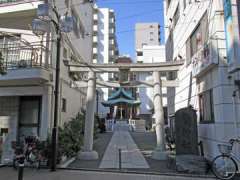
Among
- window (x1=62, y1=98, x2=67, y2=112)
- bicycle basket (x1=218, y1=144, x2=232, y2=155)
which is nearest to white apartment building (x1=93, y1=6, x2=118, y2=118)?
window (x1=62, y1=98, x2=67, y2=112)

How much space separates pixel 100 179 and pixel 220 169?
3.84 metres

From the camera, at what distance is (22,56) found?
1120 cm

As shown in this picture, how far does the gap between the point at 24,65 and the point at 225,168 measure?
847cm

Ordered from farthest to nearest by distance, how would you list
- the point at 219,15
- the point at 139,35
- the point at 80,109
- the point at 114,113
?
the point at 139,35 < the point at 114,113 < the point at 80,109 < the point at 219,15

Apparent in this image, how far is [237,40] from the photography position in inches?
296

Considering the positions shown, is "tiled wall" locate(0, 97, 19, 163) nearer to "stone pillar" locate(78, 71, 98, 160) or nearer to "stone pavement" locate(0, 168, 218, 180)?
"stone pavement" locate(0, 168, 218, 180)

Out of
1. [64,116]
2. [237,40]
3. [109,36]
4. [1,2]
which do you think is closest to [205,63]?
[237,40]

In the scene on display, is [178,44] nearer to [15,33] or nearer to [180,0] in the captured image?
[180,0]

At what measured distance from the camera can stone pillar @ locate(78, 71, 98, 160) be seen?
36.3ft

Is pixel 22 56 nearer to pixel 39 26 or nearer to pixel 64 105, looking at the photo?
pixel 39 26

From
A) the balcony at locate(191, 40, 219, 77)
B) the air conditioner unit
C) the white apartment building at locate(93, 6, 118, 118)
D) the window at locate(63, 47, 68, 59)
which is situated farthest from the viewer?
the white apartment building at locate(93, 6, 118, 118)

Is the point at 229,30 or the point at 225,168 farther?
the point at 229,30

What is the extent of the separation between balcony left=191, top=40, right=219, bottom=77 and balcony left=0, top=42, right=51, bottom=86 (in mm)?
6227

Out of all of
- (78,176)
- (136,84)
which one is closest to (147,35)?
(136,84)
